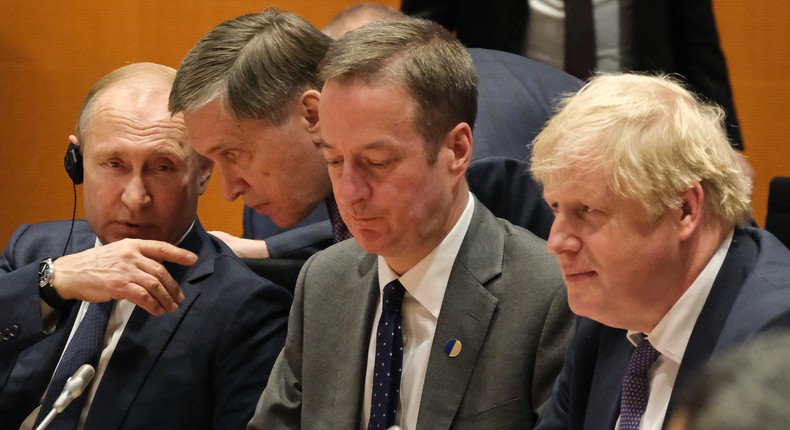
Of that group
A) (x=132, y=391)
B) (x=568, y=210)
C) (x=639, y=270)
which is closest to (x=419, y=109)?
A: (x=568, y=210)

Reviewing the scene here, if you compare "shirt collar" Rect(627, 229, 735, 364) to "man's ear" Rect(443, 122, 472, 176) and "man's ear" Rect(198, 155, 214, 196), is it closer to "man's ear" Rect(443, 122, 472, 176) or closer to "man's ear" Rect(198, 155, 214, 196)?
"man's ear" Rect(443, 122, 472, 176)

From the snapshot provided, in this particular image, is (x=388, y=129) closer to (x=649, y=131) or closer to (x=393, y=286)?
(x=393, y=286)

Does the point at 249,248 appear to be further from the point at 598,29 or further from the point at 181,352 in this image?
the point at 598,29

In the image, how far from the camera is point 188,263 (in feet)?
8.24

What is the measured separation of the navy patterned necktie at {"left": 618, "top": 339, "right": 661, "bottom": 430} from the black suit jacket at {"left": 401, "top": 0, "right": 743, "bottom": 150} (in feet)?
4.41

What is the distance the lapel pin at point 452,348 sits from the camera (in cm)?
207

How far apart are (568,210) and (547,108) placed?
2.87 feet

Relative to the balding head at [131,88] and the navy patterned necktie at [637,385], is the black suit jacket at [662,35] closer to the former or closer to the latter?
the balding head at [131,88]

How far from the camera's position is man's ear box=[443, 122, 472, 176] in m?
2.15

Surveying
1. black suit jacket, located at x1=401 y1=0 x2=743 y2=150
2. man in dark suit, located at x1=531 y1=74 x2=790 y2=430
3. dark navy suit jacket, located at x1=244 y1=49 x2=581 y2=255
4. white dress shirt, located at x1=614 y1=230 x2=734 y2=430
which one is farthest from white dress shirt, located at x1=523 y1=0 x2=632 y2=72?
white dress shirt, located at x1=614 y1=230 x2=734 y2=430

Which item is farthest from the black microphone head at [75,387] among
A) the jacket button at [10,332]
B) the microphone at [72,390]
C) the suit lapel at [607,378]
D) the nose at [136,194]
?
the suit lapel at [607,378]

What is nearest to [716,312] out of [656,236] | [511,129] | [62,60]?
[656,236]

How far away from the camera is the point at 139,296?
2.49 m

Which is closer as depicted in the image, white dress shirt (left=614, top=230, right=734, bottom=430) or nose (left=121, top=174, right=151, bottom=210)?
white dress shirt (left=614, top=230, right=734, bottom=430)
